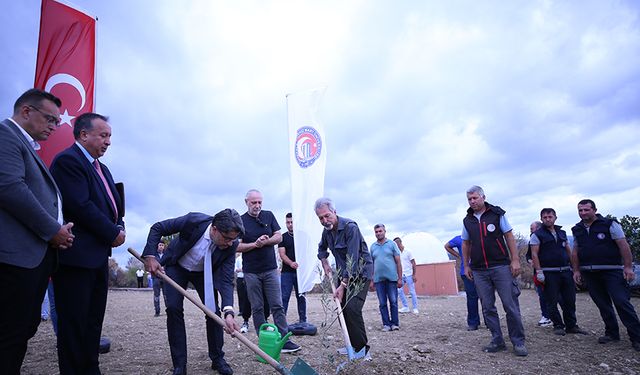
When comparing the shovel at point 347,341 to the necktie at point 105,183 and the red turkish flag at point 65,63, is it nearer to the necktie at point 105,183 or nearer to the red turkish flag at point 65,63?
the necktie at point 105,183

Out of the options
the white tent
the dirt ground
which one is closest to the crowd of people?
the dirt ground

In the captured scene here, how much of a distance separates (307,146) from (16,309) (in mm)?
5349

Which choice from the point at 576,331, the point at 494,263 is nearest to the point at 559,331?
the point at 576,331

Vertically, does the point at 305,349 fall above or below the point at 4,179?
below

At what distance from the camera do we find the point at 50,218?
2.43 m

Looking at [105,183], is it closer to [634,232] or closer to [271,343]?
[271,343]

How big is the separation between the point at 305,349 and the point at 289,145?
12.1ft

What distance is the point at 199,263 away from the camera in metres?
4.08

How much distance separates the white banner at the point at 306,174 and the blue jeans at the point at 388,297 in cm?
127

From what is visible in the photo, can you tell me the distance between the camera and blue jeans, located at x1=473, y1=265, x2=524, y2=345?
192 inches

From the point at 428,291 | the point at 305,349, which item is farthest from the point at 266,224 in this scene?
the point at 428,291

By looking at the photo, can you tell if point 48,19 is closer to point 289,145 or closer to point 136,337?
point 289,145

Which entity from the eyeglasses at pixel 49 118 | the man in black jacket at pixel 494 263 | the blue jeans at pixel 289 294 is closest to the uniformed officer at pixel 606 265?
the man in black jacket at pixel 494 263

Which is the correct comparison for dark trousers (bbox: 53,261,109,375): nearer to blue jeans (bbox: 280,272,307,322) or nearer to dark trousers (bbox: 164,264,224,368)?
dark trousers (bbox: 164,264,224,368)
